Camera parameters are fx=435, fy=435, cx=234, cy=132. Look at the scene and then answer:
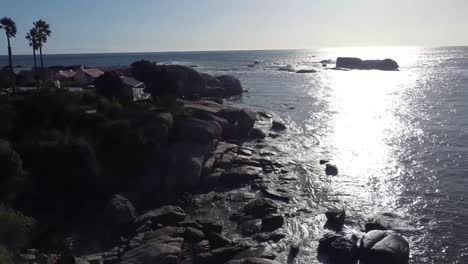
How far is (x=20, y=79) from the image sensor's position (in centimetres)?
6291

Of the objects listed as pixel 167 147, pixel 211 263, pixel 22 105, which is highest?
pixel 22 105

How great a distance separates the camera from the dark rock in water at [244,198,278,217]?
1153 inches

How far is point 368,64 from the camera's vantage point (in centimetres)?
16938

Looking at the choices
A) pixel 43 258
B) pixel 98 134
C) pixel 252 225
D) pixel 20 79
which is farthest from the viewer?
pixel 20 79

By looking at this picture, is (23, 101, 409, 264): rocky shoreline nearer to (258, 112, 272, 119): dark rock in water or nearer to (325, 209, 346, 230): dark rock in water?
(325, 209, 346, 230): dark rock in water

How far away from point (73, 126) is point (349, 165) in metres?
24.8

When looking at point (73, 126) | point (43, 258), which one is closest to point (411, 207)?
point (43, 258)

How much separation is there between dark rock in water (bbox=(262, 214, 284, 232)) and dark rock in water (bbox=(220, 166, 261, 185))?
27.7ft

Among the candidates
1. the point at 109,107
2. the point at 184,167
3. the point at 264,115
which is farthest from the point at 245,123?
the point at 184,167

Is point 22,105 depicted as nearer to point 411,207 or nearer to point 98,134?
point 98,134

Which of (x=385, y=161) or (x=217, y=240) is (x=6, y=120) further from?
(x=385, y=161)

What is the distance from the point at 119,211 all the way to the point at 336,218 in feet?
45.8

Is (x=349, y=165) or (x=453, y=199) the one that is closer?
(x=453, y=199)

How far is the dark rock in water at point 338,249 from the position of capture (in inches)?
919
